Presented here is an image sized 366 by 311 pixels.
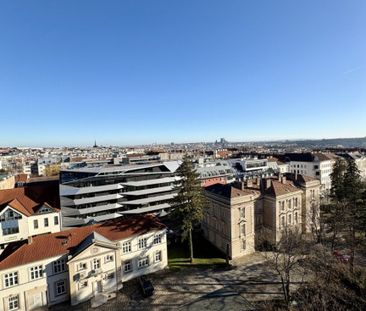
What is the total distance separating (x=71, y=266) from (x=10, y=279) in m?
6.35

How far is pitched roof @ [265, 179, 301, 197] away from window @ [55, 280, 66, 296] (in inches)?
1369

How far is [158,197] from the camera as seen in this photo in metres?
63.2

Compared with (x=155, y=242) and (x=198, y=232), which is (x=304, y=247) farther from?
(x=155, y=242)

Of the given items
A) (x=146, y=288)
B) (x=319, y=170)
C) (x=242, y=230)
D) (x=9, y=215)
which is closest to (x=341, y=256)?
(x=242, y=230)

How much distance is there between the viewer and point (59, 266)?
31.2 m

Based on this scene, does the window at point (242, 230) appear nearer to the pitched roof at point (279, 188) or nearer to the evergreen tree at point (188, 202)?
the evergreen tree at point (188, 202)

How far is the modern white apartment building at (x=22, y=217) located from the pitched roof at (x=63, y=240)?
1438cm

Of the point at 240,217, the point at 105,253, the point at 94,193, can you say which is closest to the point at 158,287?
the point at 105,253

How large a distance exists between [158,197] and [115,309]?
113ft

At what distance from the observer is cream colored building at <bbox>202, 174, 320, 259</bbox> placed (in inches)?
1645

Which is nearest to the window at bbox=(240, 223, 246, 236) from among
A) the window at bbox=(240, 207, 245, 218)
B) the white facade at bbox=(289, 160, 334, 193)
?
the window at bbox=(240, 207, 245, 218)

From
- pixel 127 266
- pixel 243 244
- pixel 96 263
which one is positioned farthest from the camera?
pixel 243 244

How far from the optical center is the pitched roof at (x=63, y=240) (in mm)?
29587

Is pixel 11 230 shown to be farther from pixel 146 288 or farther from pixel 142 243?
pixel 146 288
